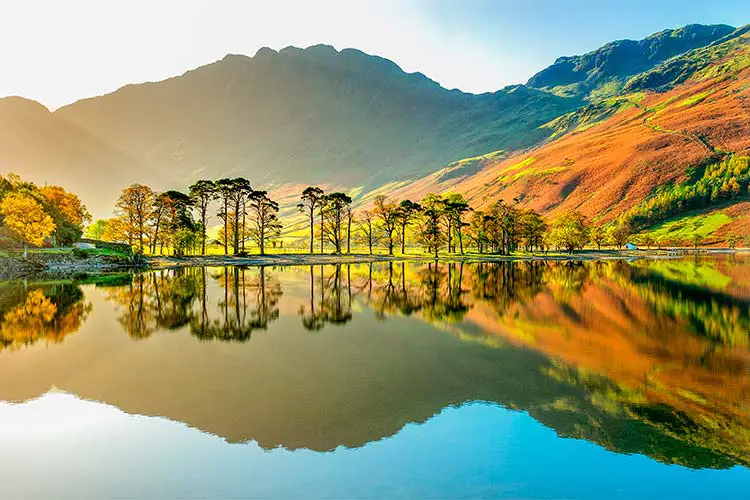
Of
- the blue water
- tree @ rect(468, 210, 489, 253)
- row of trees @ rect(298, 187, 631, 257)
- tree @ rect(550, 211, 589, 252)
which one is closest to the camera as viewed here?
the blue water

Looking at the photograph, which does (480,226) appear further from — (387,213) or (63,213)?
(63,213)

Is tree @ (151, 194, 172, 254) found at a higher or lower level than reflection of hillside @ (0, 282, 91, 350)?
higher

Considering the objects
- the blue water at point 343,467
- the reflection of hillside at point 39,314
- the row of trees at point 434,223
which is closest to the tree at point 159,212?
the row of trees at point 434,223

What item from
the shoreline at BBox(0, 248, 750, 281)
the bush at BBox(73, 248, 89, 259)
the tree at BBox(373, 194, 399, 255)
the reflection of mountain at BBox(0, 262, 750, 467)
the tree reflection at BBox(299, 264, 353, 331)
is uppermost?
the tree at BBox(373, 194, 399, 255)

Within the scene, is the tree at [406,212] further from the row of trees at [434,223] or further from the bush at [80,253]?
the bush at [80,253]

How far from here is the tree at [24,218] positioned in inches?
2817

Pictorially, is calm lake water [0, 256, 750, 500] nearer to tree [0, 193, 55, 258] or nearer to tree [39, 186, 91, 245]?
tree [0, 193, 55, 258]

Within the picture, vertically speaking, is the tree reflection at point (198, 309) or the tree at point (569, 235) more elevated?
the tree at point (569, 235)

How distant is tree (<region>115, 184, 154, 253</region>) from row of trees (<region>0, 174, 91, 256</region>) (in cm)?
1153

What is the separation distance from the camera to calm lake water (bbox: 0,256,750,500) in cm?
1033

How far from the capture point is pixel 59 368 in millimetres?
18688

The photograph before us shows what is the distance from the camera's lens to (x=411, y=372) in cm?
1819

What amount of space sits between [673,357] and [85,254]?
3527 inches

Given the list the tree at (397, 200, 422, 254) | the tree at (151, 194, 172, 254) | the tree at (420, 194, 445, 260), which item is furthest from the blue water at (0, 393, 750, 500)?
the tree at (397, 200, 422, 254)
